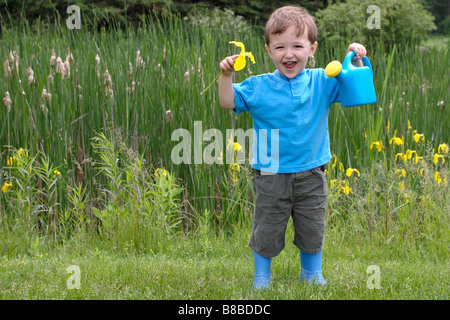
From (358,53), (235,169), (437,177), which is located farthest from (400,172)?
(358,53)

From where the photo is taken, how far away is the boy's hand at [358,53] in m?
2.67

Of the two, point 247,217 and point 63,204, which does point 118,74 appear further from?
point 247,217

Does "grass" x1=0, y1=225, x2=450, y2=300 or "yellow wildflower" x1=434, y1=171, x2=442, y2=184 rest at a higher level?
"yellow wildflower" x1=434, y1=171, x2=442, y2=184

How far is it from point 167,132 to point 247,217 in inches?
36.4

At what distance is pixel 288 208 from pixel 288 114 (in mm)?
475

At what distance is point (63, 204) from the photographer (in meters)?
4.13

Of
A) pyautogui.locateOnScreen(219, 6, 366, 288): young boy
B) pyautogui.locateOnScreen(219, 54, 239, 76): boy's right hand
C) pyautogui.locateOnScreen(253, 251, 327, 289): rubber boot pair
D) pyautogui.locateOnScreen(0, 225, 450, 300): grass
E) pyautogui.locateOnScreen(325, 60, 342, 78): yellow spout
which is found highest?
pyautogui.locateOnScreen(219, 54, 239, 76): boy's right hand

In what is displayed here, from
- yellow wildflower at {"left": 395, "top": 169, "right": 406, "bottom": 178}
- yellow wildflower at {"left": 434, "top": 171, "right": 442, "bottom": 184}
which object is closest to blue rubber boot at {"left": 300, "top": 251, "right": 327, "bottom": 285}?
yellow wildflower at {"left": 395, "top": 169, "right": 406, "bottom": 178}

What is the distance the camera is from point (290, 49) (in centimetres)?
254

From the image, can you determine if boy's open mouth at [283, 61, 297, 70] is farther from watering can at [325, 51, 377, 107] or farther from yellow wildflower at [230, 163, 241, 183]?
yellow wildflower at [230, 163, 241, 183]

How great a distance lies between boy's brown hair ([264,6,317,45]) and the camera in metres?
2.51

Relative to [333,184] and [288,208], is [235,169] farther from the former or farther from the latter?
[288,208]
